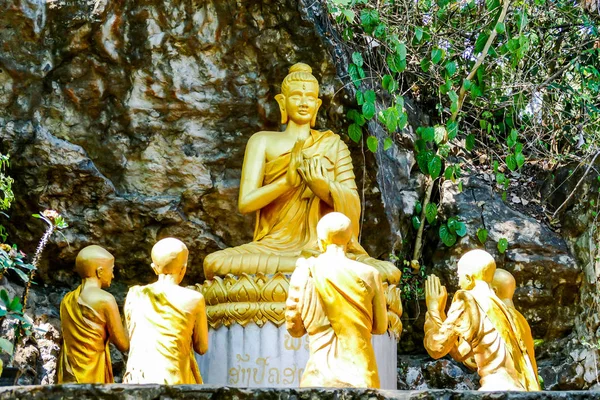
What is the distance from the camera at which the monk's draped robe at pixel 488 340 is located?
6.54 m

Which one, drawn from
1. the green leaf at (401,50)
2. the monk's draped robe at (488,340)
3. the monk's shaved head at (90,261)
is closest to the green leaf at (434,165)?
the green leaf at (401,50)

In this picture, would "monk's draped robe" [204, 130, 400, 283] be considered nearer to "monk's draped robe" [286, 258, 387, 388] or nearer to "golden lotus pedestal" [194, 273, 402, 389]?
"golden lotus pedestal" [194, 273, 402, 389]

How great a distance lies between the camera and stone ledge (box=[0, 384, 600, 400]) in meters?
4.89

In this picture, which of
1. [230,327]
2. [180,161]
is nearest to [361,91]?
[180,161]

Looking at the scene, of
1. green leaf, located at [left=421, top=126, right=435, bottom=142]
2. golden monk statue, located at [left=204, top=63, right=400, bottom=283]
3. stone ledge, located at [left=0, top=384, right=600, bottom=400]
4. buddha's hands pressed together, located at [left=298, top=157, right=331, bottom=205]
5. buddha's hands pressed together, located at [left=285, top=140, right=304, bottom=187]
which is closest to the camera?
stone ledge, located at [left=0, top=384, right=600, bottom=400]

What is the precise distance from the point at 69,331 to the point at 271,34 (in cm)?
446

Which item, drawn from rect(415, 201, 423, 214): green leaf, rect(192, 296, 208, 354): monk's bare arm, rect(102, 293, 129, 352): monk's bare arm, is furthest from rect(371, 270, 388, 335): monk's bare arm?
rect(415, 201, 423, 214): green leaf

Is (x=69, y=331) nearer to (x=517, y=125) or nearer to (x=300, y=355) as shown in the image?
(x=300, y=355)

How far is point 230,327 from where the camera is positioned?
7727mm

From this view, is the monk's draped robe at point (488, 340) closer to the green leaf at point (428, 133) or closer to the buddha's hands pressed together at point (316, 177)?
the buddha's hands pressed together at point (316, 177)

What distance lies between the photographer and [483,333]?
6609 millimetres

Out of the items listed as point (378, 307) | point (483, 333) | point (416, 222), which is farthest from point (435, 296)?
point (416, 222)

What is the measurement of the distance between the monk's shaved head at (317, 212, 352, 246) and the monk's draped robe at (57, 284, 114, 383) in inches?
68.0

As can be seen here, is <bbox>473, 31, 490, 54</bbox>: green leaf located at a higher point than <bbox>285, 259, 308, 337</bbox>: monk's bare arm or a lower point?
higher
